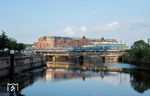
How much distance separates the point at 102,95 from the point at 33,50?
497ft

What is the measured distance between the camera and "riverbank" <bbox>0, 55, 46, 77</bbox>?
65500mm

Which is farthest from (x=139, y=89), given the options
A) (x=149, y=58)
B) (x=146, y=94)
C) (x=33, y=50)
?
(x=33, y=50)

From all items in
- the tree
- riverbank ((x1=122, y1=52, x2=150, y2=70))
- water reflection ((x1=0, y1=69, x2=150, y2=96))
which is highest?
the tree

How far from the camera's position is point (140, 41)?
500ft

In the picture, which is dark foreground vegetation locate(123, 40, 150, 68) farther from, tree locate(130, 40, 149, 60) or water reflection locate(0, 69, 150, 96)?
water reflection locate(0, 69, 150, 96)

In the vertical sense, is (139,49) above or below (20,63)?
above

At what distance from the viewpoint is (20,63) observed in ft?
270

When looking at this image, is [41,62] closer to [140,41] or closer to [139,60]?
[139,60]

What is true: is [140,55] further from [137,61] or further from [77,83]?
[77,83]

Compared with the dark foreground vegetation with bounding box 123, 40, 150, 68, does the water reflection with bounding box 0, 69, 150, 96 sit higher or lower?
lower

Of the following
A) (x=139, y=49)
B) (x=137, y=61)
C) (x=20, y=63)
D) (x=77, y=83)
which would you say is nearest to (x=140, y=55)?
(x=139, y=49)

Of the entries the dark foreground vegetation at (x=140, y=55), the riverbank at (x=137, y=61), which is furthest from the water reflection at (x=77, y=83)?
the dark foreground vegetation at (x=140, y=55)

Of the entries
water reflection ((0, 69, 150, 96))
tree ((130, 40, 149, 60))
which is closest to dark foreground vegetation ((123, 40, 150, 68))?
tree ((130, 40, 149, 60))

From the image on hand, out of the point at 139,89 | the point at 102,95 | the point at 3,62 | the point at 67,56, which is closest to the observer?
the point at 102,95
